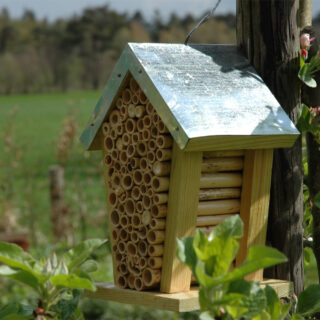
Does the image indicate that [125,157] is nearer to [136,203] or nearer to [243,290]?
[136,203]

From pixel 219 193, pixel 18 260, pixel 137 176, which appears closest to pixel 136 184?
pixel 137 176

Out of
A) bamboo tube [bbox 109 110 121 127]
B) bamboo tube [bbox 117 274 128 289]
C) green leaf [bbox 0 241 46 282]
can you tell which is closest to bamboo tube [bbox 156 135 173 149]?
bamboo tube [bbox 109 110 121 127]

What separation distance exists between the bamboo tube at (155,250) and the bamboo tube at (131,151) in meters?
0.25

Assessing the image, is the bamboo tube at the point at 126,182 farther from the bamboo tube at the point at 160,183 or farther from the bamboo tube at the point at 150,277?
the bamboo tube at the point at 150,277

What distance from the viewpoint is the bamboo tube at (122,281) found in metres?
1.88

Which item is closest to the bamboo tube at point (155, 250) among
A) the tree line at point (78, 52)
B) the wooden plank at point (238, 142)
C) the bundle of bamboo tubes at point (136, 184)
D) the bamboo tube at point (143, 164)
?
the bundle of bamboo tubes at point (136, 184)

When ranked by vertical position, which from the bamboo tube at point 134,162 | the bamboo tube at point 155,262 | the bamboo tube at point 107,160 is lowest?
the bamboo tube at point 155,262

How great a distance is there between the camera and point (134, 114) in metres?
1.79

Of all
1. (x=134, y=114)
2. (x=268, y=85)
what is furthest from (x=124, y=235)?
(x=268, y=85)

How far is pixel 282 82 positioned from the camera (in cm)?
190

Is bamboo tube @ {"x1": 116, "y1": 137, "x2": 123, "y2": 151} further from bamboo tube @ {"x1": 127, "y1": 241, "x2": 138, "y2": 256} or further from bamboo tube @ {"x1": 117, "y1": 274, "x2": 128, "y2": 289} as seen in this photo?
bamboo tube @ {"x1": 117, "y1": 274, "x2": 128, "y2": 289}

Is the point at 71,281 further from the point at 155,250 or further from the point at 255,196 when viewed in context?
the point at 255,196

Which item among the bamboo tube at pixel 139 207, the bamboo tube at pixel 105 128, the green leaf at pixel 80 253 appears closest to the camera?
the green leaf at pixel 80 253

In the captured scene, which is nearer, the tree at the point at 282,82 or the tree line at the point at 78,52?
the tree at the point at 282,82
